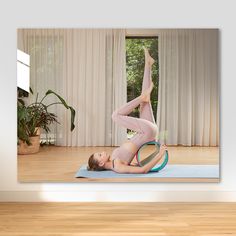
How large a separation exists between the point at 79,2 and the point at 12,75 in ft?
2.93

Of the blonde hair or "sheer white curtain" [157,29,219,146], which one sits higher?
"sheer white curtain" [157,29,219,146]

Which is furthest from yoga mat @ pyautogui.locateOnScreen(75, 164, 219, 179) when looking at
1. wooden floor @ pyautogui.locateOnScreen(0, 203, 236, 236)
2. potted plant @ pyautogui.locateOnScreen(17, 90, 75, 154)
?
potted plant @ pyautogui.locateOnScreen(17, 90, 75, 154)

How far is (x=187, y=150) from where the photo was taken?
4277mm

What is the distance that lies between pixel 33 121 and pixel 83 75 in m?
0.62

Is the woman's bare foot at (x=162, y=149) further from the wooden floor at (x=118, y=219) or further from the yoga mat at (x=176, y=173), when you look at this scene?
the wooden floor at (x=118, y=219)

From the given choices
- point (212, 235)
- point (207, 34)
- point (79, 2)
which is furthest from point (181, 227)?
point (79, 2)

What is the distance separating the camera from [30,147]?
4.31 metres

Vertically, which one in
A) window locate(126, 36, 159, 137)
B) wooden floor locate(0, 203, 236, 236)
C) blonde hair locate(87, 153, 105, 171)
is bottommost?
wooden floor locate(0, 203, 236, 236)

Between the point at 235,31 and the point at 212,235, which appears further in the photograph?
the point at 235,31

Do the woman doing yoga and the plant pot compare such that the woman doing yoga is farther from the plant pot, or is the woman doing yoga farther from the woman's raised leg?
the plant pot

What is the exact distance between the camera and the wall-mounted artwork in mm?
4250

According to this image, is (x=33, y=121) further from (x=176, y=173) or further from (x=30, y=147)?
(x=176, y=173)

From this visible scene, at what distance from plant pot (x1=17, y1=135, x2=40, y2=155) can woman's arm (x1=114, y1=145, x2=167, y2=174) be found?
29.6 inches

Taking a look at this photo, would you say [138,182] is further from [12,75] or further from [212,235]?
[12,75]
